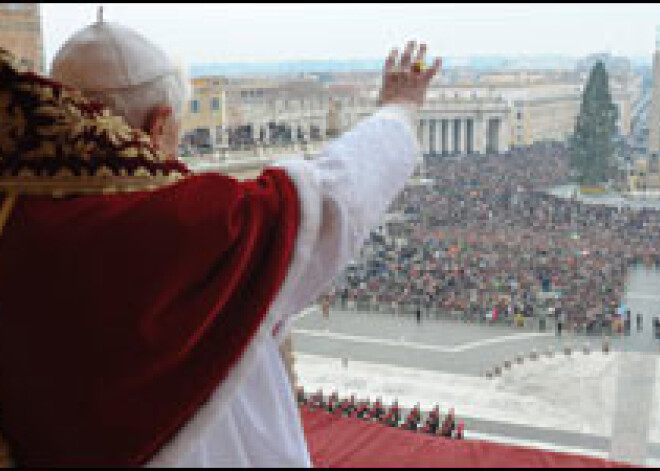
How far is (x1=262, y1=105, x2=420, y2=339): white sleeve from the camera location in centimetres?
35

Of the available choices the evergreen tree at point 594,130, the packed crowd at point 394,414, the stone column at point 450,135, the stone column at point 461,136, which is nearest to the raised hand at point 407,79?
the packed crowd at point 394,414

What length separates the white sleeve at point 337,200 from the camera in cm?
35

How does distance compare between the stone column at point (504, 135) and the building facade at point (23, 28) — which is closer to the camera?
the building facade at point (23, 28)

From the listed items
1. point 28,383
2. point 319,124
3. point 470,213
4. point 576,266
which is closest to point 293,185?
point 28,383

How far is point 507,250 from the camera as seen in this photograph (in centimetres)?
598

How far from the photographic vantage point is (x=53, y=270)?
37 cm

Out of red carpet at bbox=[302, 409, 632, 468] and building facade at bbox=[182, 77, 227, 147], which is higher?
building facade at bbox=[182, 77, 227, 147]

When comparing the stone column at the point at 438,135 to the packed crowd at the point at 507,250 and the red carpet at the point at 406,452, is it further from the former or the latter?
the red carpet at the point at 406,452

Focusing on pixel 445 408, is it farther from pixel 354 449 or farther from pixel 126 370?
pixel 126 370

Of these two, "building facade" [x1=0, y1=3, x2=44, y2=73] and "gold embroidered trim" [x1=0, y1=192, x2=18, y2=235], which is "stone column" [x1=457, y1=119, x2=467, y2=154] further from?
"gold embroidered trim" [x1=0, y1=192, x2=18, y2=235]

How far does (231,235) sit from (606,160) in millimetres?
6087

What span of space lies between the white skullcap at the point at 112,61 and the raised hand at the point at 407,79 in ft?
0.41

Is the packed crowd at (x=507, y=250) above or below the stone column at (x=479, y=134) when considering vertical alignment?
below

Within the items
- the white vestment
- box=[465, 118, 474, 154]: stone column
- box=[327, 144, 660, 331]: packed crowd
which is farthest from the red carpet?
box=[465, 118, 474, 154]: stone column
